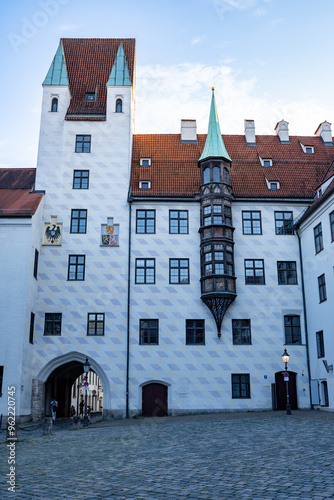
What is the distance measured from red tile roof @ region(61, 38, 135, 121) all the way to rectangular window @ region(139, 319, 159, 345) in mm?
14177

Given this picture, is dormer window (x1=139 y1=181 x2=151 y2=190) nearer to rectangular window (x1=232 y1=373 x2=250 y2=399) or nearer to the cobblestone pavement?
rectangular window (x1=232 y1=373 x2=250 y2=399)

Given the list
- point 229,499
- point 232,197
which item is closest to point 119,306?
point 232,197

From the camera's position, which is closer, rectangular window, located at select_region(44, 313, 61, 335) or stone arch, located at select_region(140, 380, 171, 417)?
stone arch, located at select_region(140, 380, 171, 417)

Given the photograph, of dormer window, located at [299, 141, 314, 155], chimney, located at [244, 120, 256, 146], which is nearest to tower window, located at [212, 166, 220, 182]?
chimney, located at [244, 120, 256, 146]

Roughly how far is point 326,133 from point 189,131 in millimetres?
10123

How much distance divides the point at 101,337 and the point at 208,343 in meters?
6.27

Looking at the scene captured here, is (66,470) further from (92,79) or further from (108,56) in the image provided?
(108,56)

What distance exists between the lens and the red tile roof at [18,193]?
29641mm

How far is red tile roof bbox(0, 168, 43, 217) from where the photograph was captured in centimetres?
2964

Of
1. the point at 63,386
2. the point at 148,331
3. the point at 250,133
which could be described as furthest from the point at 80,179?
the point at 63,386

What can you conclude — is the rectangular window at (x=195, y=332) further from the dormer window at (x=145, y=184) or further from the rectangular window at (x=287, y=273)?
the dormer window at (x=145, y=184)

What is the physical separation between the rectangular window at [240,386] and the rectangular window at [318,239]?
329 inches

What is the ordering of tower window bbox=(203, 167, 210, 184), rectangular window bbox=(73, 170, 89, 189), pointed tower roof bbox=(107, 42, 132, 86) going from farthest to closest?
pointed tower roof bbox=(107, 42, 132, 86) → rectangular window bbox=(73, 170, 89, 189) → tower window bbox=(203, 167, 210, 184)

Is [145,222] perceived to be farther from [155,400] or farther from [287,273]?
[155,400]
